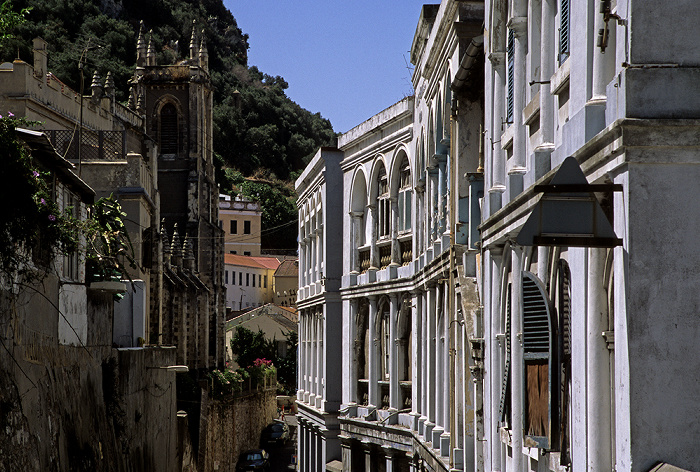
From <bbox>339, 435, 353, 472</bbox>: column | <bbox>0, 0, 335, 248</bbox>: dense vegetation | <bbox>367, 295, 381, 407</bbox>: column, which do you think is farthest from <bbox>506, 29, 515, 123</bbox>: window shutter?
<bbox>0, 0, 335, 248</bbox>: dense vegetation

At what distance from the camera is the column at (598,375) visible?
747cm

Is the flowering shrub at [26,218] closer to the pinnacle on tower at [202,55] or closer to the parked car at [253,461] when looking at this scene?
the parked car at [253,461]

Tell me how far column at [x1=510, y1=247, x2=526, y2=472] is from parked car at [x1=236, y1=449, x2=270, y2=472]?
37245 mm

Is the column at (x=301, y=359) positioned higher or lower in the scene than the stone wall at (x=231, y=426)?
higher

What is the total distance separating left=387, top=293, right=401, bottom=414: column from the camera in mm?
23172

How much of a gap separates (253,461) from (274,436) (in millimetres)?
12499

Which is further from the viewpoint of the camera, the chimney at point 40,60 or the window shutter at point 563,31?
the chimney at point 40,60

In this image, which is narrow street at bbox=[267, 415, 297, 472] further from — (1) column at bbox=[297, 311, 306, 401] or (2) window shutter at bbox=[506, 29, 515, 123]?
(2) window shutter at bbox=[506, 29, 515, 123]

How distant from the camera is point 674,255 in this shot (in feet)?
22.1

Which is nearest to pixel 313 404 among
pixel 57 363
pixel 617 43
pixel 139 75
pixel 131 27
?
pixel 57 363

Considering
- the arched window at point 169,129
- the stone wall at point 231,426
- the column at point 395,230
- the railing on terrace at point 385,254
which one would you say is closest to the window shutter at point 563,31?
the column at point 395,230

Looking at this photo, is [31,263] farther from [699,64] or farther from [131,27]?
[131,27]

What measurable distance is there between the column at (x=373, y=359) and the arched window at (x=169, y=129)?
2013 inches

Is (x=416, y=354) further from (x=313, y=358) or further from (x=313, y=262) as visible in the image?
(x=313, y=262)
